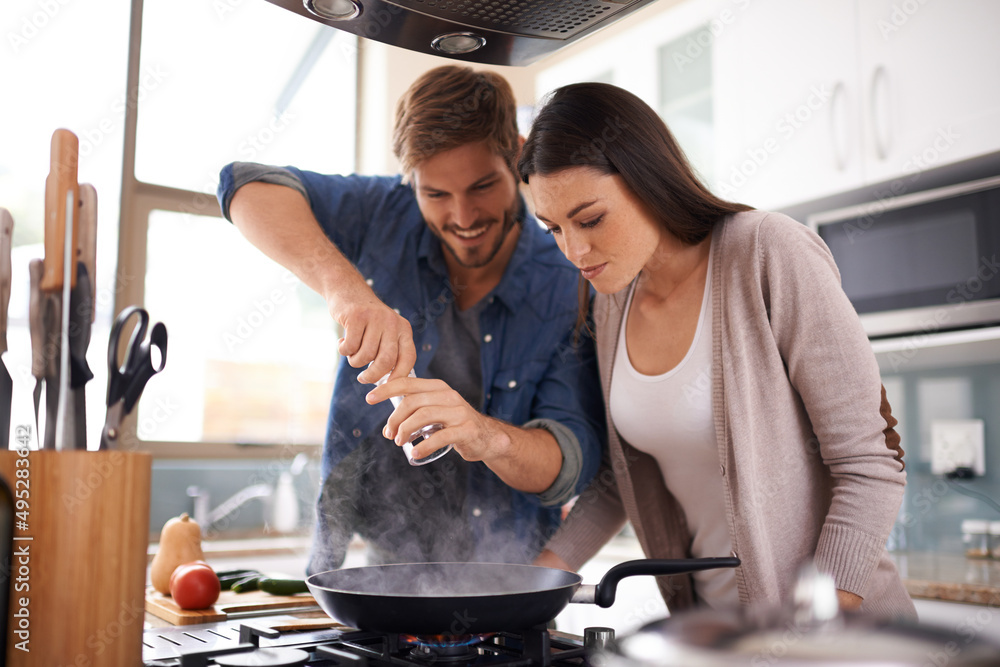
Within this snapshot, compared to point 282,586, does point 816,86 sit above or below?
above

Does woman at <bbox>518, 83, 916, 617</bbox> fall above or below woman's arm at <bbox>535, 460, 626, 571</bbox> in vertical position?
above

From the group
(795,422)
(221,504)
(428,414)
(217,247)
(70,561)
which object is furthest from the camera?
(217,247)

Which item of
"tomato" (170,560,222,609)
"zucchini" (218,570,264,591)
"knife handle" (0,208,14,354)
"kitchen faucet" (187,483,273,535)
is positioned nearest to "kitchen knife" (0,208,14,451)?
"knife handle" (0,208,14,354)

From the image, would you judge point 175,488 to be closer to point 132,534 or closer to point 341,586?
point 341,586

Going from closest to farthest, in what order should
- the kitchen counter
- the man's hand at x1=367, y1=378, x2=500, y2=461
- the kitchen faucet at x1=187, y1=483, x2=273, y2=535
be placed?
the man's hand at x1=367, y1=378, x2=500, y2=461 < the kitchen counter < the kitchen faucet at x1=187, y1=483, x2=273, y2=535

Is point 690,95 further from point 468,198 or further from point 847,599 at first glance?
point 847,599

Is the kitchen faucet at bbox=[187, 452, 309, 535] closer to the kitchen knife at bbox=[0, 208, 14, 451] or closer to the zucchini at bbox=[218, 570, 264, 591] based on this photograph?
the zucchini at bbox=[218, 570, 264, 591]

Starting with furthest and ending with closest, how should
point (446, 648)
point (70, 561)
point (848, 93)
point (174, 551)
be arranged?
point (848, 93) < point (174, 551) < point (446, 648) < point (70, 561)

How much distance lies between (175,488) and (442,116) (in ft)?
6.80

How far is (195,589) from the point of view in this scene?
1.17 meters

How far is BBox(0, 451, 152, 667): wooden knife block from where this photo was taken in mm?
640

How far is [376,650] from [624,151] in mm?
701

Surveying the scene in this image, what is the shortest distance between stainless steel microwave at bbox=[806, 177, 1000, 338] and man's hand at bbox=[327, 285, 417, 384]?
154 centimetres

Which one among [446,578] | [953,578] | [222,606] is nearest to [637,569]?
[446,578]
